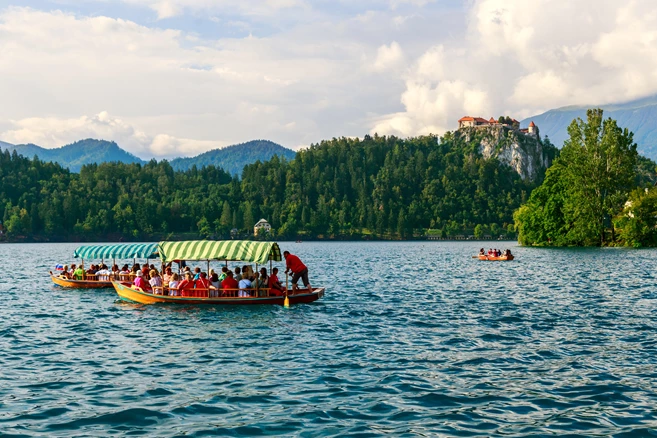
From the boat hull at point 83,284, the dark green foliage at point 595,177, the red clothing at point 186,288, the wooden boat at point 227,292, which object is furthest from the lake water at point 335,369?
the dark green foliage at point 595,177

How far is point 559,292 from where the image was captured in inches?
1999

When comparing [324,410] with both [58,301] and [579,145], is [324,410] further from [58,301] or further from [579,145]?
[579,145]

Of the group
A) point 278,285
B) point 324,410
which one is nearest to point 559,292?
point 278,285

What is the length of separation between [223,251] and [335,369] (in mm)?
22228

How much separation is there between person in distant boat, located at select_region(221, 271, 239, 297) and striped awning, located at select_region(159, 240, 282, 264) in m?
1.46

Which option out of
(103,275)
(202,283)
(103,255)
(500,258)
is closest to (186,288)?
(202,283)

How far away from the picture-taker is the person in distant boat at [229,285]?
43.3m

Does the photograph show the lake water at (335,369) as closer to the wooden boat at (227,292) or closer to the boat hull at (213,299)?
the boat hull at (213,299)

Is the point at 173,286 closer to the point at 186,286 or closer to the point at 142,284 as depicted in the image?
the point at 186,286

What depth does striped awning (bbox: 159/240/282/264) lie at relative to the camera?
4481 cm

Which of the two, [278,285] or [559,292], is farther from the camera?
[559,292]

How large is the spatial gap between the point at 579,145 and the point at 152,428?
12412 centimetres

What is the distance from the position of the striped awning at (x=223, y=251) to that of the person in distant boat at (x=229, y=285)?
4.77 feet

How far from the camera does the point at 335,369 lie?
2428 centimetres
